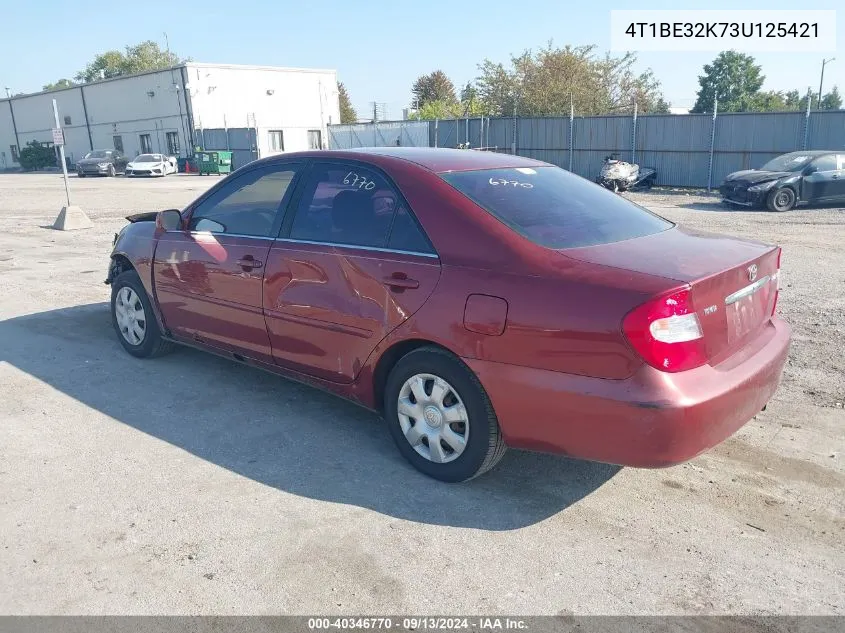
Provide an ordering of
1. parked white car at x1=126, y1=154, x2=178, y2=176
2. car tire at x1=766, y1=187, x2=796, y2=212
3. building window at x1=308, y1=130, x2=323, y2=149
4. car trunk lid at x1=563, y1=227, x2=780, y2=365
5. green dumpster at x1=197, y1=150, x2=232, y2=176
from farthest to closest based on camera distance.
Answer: building window at x1=308, y1=130, x2=323, y2=149
green dumpster at x1=197, y1=150, x2=232, y2=176
parked white car at x1=126, y1=154, x2=178, y2=176
car tire at x1=766, y1=187, x2=796, y2=212
car trunk lid at x1=563, y1=227, x2=780, y2=365

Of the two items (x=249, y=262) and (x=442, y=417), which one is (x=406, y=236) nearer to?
(x=442, y=417)

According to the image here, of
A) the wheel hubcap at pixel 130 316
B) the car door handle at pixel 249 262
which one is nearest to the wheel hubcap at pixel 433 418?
the car door handle at pixel 249 262

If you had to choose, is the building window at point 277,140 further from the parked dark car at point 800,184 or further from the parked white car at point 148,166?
the parked dark car at point 800,184

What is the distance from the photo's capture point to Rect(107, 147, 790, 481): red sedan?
2.97 metres

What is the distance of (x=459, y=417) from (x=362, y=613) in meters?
1.10

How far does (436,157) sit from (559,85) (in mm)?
37492

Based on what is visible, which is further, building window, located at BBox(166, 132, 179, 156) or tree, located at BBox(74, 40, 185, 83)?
tree, located at BBox(74, 40, 185, 83)

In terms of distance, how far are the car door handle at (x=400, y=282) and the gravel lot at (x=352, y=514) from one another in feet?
3.36

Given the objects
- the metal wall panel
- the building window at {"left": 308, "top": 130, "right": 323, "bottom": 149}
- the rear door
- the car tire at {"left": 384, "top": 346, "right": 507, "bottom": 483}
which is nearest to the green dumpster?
the building window at {"left": 308, "top": 130, "right": 323, "bottom": 149}

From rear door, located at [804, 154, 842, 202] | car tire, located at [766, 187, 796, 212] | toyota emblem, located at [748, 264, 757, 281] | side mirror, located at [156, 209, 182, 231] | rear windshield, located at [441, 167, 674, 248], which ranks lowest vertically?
car tire, located at [766, 187, 796, 212]

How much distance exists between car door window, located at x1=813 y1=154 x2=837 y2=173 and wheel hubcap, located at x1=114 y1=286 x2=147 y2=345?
53.4 feet

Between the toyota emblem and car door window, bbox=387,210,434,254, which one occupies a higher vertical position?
car door window, bbox=387,210,434,254

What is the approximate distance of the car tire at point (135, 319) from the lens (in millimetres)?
5523

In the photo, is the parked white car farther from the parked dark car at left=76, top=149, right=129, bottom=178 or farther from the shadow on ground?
the shadow on ground
